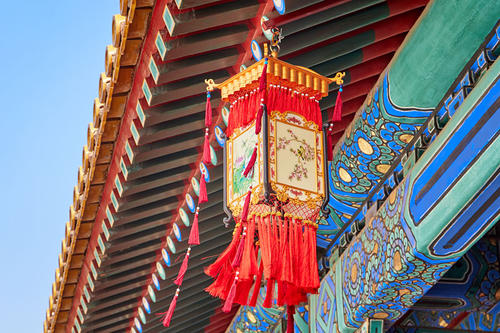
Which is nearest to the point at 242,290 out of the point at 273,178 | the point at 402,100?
the point at 273,178

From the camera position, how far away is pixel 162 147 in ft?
19.2

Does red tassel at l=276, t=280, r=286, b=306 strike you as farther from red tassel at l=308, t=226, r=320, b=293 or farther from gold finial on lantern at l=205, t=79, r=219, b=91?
gold finial on lantern at l=205, t=79, r=219, b=91

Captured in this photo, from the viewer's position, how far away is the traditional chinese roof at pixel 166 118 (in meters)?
4.86

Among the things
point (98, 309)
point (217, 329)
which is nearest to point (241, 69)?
point (98, 309)

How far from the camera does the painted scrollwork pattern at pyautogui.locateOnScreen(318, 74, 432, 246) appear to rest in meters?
5.12

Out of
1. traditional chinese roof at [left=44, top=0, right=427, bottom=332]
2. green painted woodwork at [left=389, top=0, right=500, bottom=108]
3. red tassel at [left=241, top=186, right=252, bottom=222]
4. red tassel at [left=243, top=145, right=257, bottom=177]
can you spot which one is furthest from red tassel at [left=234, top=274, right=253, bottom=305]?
green painted woodwork at [left=389, top=0, right=500, bottom=108]

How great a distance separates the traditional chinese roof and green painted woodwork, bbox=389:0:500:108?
0.26 m

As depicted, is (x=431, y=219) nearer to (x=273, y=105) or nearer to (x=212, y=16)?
(x=273, y=105)

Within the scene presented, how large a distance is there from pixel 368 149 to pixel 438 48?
1115 millimetres

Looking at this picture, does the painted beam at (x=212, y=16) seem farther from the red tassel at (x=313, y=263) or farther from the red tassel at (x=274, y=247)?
the red tassel at (x=313, y=263)

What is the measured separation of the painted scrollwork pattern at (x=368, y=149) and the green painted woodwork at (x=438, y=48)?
133mm

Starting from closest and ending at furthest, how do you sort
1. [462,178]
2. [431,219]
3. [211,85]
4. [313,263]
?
[462,178] → [431,219] → [313,263] → [211,85]

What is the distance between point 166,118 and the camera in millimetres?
5480

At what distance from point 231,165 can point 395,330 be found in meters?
1.81
